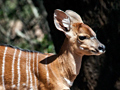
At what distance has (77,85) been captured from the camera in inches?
161

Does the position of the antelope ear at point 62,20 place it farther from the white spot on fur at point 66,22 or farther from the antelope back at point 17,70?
the antelope back at point 17,70

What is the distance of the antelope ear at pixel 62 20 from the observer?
2.99m

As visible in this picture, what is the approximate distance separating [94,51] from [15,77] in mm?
944

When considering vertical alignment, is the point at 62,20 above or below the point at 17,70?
above

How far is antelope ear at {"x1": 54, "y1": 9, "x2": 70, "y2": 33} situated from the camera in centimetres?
299

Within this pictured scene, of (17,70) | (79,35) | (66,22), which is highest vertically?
(66,22)

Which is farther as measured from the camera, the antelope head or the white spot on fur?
the white spot on fur

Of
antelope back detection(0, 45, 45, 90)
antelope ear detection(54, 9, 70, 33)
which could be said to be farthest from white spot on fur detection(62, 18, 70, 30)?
antelope back detection(0, 45, 45, 90)

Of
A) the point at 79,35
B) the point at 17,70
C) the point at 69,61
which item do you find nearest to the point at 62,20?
the point at 79,35

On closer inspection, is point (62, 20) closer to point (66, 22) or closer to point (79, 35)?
point (66, 22)

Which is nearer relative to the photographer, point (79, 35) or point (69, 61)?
point (79, 35)

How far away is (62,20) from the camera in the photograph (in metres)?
3.01

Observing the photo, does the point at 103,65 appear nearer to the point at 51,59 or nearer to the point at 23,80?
the point at 51,59

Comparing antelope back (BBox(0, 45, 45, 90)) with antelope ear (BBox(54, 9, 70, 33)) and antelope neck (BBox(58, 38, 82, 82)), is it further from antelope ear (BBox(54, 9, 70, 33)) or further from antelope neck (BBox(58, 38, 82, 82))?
antelope ear (BBox(54, 9, 70, 33))
